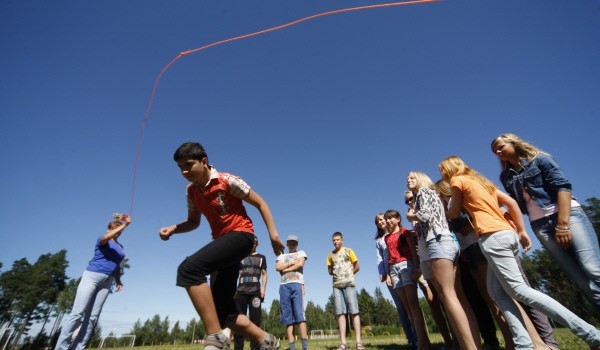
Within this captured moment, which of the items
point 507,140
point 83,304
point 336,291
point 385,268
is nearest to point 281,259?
point 336,291

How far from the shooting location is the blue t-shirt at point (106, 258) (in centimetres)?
558

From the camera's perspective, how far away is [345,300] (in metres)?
6.30

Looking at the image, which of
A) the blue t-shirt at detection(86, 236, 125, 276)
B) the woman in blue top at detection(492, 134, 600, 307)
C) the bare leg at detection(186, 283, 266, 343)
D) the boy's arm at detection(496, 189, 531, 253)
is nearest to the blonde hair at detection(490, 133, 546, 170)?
the woman in blue top at detection(492, 134, 600, 307)

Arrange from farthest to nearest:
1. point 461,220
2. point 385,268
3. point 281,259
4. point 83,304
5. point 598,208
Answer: point 598,208 < point 281,259 < point 385,268 < point 83,304 < point 461,220

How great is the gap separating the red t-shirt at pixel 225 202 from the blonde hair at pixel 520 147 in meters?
3.37

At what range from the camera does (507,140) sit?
3.73m

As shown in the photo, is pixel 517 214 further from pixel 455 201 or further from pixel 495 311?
pixel 495 311

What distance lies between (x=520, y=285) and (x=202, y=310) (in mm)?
2986

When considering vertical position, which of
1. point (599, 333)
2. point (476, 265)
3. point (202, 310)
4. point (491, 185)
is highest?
point (491, 185)

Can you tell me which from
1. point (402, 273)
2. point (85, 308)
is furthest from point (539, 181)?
point (85, 308)

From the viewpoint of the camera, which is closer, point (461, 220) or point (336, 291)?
point (461, 220)

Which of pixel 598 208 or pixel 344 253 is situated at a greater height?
pixel 598 208

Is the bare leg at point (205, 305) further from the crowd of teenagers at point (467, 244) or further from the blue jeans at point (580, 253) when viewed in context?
the blue jeans at point (580, 253)

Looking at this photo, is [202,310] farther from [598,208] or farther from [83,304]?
[598,208]
